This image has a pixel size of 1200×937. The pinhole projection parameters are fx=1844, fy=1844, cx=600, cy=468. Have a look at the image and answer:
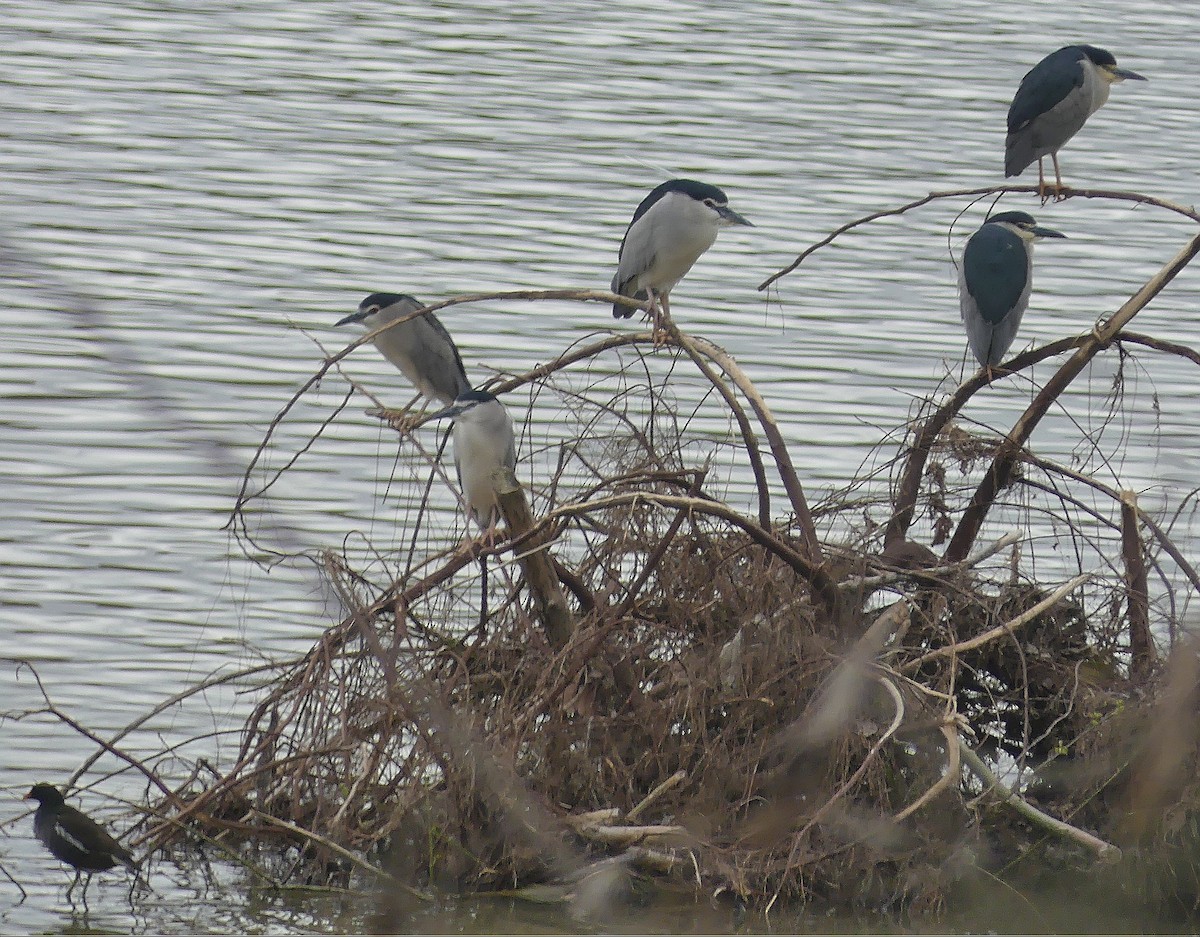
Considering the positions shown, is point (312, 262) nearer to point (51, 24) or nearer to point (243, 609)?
point (243, 609)

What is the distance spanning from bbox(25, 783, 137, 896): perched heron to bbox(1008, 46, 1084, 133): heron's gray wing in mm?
4729

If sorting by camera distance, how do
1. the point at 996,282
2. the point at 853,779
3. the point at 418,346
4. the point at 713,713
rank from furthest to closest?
1. the point at 996,282
2. the point at 418,346
3. the point at 713,713
4. the point at 853,779

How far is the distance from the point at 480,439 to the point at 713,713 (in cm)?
100

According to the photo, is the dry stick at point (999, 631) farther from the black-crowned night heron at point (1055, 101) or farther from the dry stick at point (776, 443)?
the black-crowned night heron at point (1055, 101)

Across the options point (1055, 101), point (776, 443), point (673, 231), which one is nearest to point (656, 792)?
point (776, 443)

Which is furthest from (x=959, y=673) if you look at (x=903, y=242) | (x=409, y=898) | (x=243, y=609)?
(x=903, y=242)

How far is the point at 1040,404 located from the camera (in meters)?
5.41

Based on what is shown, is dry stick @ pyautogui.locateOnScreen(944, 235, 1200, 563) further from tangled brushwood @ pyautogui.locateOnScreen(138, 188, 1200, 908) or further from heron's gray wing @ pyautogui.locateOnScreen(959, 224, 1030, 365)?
heron's gray wing @ pyautogui.locateOnScreen(959, 224, 1030, 365)

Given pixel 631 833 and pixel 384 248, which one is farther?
pixel 384 248

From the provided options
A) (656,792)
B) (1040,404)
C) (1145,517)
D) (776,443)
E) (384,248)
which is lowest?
(656,792)

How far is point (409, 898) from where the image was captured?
4.88m

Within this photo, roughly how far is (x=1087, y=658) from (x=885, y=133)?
390 inches

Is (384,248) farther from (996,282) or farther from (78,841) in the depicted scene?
(78,841)

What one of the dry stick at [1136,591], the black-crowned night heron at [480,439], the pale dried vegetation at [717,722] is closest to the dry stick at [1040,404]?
the pale dried vegetation at [717,722]
